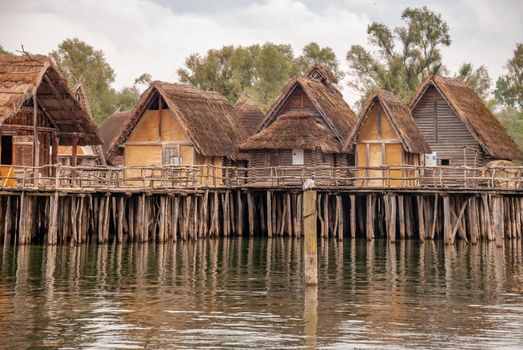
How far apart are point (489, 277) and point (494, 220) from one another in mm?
10527

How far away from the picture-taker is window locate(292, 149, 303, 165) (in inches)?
2051

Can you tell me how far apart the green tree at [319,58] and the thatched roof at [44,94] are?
143 feet

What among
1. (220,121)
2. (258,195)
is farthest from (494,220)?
(220,121)

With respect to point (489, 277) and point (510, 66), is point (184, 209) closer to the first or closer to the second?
point (489, 277)

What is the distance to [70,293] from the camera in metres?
29.2

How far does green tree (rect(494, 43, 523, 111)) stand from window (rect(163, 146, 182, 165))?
44.1 metres

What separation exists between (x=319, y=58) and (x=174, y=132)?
4018cm

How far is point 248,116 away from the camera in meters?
59.0

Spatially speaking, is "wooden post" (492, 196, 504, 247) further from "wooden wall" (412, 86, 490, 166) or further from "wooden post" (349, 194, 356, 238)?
"wooden wall" (412, 86, 490, 166)

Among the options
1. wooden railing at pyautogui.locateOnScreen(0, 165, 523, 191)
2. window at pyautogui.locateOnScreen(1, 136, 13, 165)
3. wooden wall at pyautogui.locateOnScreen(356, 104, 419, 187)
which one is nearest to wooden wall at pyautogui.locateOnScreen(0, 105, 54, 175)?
window at pyautogui.locateOnScreen(1, 136, 13, 165)

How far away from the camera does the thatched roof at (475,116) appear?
52906 mm

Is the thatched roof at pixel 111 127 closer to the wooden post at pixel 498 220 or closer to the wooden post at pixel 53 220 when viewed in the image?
the wooden post at pixel 53 220

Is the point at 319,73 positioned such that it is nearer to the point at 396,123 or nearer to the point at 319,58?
the point at 396,123

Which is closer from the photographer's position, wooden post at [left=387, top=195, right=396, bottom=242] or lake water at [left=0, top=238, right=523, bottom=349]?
lake water at [left=0, top=238, right=523, bottom=349]
